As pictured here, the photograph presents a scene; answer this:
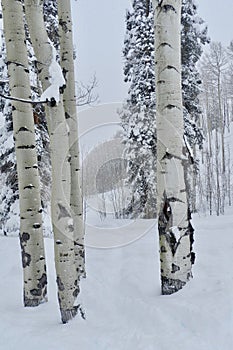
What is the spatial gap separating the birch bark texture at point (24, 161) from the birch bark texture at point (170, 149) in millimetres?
1220

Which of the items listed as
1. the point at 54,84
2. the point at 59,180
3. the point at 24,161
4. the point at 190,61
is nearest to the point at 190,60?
the point at 190,61

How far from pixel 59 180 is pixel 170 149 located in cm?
96

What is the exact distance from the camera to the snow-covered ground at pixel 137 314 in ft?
5.91

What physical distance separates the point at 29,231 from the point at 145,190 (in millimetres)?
7489

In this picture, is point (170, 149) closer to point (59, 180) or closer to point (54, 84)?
point (59, 180)

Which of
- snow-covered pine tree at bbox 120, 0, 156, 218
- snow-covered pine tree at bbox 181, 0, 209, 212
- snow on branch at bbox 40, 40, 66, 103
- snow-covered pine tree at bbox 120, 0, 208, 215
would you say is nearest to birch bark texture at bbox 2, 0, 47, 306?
snow on branch at bbox 40, 40, 66, 103

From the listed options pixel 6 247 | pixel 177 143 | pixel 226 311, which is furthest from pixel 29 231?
pixel 6 247

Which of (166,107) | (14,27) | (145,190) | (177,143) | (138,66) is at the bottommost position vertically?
(145,190)

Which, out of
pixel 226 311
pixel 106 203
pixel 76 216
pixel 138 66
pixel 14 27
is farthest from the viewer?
pixel 106 203

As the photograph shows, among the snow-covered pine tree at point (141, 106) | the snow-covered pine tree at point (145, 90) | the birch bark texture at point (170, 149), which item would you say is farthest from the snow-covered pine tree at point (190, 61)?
the birch bark texture at point (170, 149)

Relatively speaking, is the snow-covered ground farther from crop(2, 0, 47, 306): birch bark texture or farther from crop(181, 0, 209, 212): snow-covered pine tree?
crop(181, 0, 209, 212): snow-covered pine tree

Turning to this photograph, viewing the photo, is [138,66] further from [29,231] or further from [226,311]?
[226,311]

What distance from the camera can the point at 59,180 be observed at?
92.4 inches

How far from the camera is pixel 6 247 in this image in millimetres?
4961
